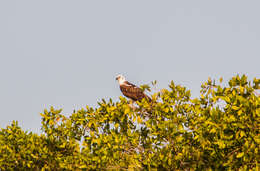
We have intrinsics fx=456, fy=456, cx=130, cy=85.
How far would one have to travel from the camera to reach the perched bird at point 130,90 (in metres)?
22.0

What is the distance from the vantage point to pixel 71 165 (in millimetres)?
16391

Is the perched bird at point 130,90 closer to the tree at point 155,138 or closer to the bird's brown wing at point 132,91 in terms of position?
the bird's brown wing at point 132,91

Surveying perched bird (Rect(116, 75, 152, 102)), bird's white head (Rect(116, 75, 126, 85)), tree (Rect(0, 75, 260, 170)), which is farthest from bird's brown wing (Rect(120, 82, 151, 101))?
tree (Rect(0, 75, 260, 170))

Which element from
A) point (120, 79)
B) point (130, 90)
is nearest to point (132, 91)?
point (130, 90)

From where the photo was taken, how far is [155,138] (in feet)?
50.6

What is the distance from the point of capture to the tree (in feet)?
44.2

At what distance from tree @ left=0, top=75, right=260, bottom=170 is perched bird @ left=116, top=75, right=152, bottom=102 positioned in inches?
209

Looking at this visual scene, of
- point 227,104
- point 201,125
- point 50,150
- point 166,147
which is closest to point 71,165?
point 50,150

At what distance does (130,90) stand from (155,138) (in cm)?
760

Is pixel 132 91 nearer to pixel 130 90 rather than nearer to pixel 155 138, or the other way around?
pixel 130 90

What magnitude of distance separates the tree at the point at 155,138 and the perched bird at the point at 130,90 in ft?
17.4

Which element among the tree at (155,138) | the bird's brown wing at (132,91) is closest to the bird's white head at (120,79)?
the bird's brown wing at (132,91)

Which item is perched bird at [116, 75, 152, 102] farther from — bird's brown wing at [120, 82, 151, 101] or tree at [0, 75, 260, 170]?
tree at [0, 75, 260, 170]

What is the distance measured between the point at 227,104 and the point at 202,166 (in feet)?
7.99
